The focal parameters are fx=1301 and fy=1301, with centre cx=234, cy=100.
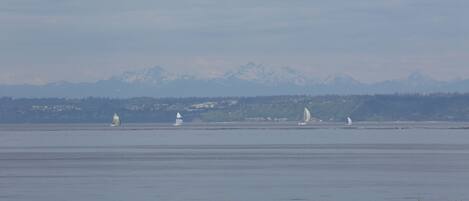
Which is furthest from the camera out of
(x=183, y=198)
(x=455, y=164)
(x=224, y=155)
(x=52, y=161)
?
(x=224, y=155)

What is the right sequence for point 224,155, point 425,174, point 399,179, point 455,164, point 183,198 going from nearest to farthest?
point 183,198, point 399,179, point 425,174, point 455,164, point 224,155

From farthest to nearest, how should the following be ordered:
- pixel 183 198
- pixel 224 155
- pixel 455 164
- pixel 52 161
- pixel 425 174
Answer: pixel 224 155, pixel 52 161, pixel 455 164, pixel 425 174, pixel 183 198

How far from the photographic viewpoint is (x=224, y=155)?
315ft

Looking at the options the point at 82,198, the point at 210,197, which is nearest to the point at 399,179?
the point at 210,197

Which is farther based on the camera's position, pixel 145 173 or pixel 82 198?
pixel 145 173

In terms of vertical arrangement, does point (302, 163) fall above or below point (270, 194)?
above

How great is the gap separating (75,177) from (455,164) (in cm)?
2390

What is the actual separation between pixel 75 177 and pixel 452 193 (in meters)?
22.0

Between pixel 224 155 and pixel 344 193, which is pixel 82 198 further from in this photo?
pixel 224 155

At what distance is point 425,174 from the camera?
230 feet

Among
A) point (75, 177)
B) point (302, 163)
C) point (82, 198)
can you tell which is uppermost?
point (302, 163)

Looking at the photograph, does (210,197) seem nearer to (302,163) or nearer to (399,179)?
(399,179)

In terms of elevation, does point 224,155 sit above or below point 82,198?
above

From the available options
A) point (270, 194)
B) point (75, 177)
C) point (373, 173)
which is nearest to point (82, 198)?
point (270, 194)
